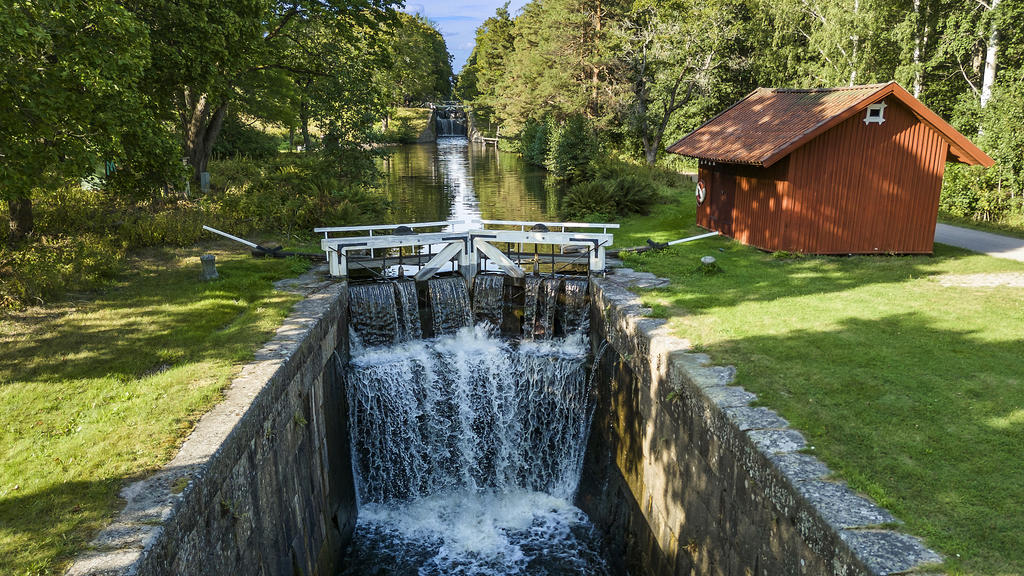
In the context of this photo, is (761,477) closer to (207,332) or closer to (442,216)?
(207,332)

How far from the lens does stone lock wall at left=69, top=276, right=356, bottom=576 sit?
4.67 metres

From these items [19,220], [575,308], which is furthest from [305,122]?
[575,308]

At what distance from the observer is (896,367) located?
771 centimetres

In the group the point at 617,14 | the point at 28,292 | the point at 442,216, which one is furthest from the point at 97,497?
the point at 617,14

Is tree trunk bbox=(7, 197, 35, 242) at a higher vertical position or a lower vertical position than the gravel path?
higher

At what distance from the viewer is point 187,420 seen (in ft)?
20.0

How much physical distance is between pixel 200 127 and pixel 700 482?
685 inches

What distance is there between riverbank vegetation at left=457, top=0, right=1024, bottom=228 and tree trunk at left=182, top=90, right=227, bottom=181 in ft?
41.4

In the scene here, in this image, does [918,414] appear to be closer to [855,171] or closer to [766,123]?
[855,171]

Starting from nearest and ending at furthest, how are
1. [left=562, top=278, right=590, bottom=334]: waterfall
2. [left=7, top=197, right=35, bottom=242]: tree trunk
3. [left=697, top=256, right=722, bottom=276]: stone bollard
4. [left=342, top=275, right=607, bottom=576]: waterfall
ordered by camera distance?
[left=342, top=275, right=607, bottom=576]: waterfall, [left=7, top=197, right=35, bottom=242]: tree trunk, [left=562, top=278, right=590, bottom=334]: waterfall, [left=697, top=256, right=722, bottom=276]: stone bollard

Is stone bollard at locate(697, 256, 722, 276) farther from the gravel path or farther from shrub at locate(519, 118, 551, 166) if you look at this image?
shrub at locate(519, 118, 551, 166)

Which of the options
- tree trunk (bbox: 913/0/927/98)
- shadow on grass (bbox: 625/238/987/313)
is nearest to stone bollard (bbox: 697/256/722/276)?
shadow on grass (bbox: 625/238/987/313)

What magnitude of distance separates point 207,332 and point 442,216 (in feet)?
51.3

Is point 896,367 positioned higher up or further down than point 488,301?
higher up
